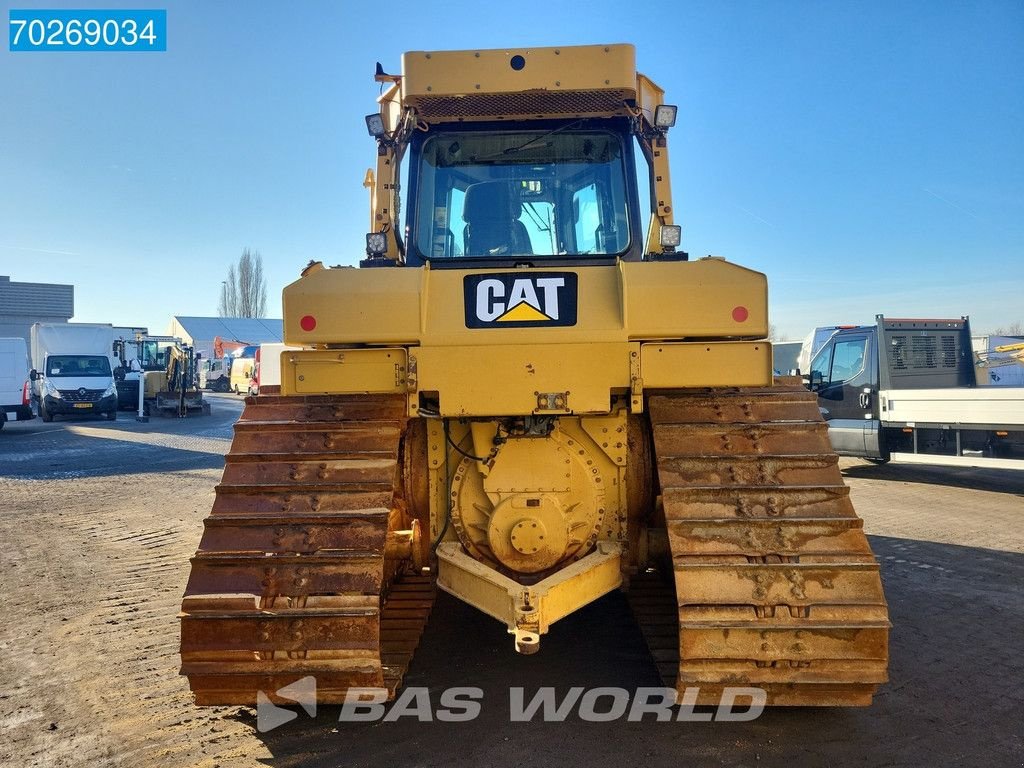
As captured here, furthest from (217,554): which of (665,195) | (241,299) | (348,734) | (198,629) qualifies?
(241,299)

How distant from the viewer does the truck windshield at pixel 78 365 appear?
69.7ft

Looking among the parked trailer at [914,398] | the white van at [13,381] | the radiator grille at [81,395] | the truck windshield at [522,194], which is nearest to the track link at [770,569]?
the truck windshield at [522,194]

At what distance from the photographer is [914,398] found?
9984mm

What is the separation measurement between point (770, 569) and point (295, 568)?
78.9 inches

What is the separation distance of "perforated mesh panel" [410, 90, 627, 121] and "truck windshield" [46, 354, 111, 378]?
2176 cm

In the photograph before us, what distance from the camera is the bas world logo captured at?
3141 mm

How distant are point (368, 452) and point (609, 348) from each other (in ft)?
4.01

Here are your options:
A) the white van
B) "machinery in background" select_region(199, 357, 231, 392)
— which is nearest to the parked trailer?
the white van

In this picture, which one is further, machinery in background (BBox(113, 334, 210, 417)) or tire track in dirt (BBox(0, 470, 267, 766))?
machinery in background (BBox(113, 334, 210, 417))

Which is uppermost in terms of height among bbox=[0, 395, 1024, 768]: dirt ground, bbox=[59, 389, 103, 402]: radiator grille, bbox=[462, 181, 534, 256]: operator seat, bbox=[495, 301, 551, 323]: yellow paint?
bbox=[462, 181, 534, 256]: operator seat

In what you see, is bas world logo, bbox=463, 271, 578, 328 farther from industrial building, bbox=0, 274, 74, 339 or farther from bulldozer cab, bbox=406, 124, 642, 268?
industrial building, bbox=0, 274, 74, 339

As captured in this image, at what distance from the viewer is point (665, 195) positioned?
4.22 metres

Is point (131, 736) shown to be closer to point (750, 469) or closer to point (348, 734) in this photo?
point (348, 734)

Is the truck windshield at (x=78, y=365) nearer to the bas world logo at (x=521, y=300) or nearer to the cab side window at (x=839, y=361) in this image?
the cab side window at (x=839, y=361)
